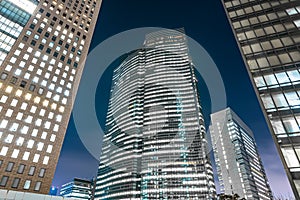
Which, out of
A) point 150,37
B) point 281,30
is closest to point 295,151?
point 281,30

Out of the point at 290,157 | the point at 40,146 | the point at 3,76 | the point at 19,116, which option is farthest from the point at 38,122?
the point at 290,157

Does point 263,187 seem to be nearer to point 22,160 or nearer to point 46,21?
point 22,160

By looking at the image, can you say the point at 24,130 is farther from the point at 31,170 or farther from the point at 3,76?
the point at 3,76

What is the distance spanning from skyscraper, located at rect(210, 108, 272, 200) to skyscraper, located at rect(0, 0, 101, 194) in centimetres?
13314

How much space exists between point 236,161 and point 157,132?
69023 mm

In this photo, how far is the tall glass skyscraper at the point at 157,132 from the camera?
11506cm

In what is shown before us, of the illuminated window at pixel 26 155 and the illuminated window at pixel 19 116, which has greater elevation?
the illuminated window at pixel 19 116

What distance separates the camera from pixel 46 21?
208 ft

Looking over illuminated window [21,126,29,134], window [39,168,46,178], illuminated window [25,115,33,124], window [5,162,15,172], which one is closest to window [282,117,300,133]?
window [39,168,46,178]

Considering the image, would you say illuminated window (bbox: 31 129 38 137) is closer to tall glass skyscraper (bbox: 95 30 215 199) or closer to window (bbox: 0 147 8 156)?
window (bbox: 0 147 8 156)

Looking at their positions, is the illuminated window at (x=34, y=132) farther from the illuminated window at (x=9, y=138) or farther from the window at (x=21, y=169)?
the window at (x=21, y=169)

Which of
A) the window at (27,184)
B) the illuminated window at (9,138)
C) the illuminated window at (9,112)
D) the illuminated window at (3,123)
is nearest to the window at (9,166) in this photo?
the window at (27,184)

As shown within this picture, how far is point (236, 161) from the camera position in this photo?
147 metres

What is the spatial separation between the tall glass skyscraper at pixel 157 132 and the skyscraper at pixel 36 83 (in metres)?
81.5
